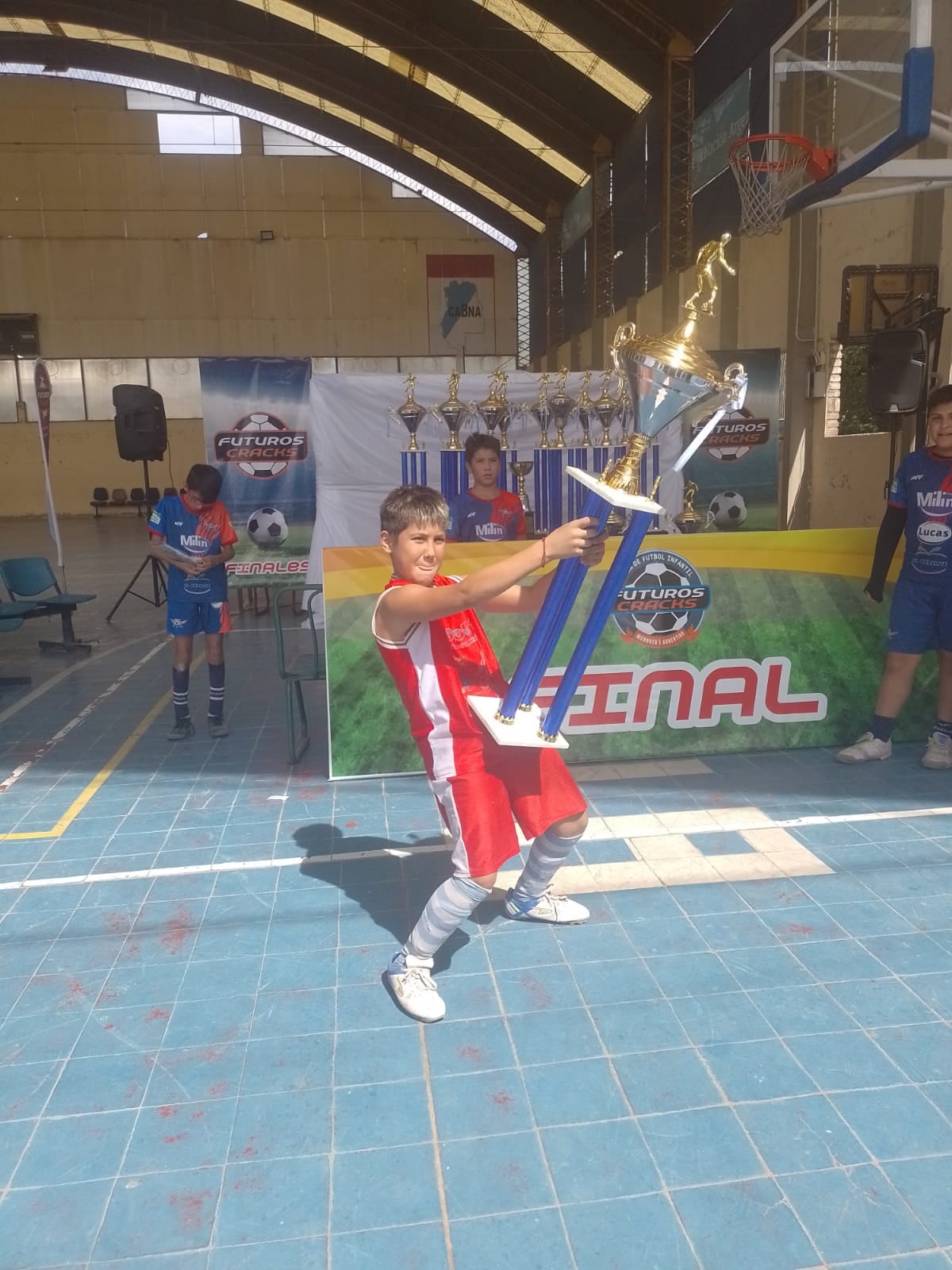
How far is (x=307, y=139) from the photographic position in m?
25.1

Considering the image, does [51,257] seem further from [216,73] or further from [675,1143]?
[675,1143]

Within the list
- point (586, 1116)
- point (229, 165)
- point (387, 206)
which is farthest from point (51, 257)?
point (586, 1116)

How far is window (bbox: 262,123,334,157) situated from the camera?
25.2 meters

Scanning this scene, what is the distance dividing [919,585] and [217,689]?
15.2ft

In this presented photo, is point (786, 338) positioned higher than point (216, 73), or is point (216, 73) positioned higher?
point (216, 73)

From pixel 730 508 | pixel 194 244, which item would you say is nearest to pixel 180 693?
pixel 730 508

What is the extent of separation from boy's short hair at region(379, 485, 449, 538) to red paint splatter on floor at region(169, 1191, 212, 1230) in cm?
203

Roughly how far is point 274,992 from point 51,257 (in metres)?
27.7

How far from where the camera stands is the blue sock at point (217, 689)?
637cm

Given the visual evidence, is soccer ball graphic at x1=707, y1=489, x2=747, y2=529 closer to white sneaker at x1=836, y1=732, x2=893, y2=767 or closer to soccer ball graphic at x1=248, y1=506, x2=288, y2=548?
soccer ball graphic at x1=248, y1=506, x2=288, y2=548

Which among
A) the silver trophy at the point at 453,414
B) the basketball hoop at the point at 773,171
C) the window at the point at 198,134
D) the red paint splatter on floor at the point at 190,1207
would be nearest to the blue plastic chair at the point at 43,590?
the silver trophy at the point at 453,414

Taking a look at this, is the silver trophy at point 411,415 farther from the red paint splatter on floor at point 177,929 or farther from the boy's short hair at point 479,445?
the red paint splatter on floor at point 177,929

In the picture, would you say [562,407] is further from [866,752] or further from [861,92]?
[866,752]

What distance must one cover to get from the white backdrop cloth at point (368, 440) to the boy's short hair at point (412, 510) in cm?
603
